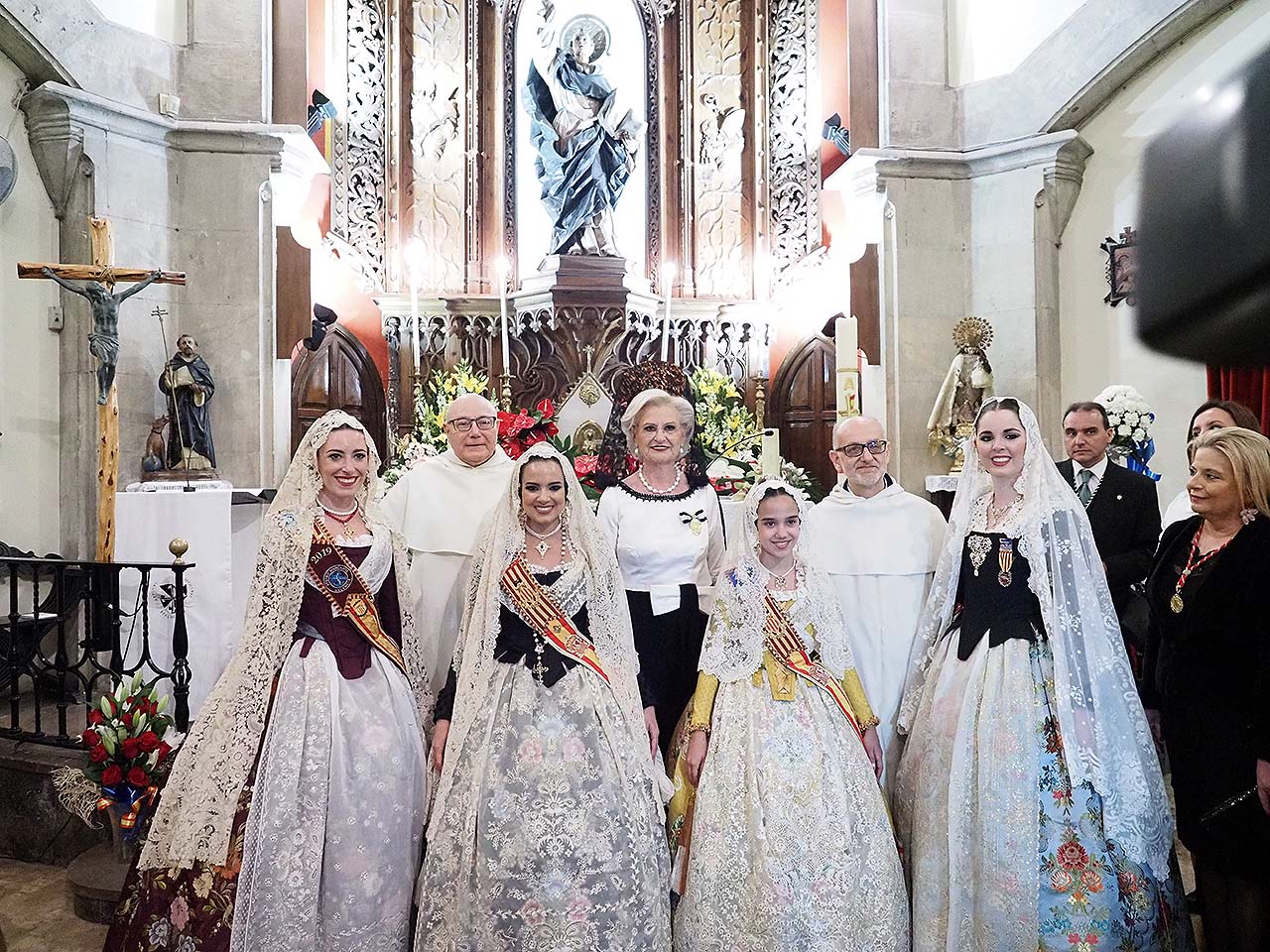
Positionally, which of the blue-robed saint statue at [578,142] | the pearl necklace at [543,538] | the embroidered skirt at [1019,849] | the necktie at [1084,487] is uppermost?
the blue-robed saint statue at [578,142]

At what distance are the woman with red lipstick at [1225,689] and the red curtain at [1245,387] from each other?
10.7ft

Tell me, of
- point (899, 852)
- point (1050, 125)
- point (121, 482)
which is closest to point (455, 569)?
point (899, 852)

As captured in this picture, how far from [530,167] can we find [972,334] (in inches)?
165

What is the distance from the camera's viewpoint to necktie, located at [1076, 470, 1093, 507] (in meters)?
4.29

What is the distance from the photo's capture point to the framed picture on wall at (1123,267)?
22.3ft

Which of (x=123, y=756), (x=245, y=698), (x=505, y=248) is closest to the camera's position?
(x=245, y=698)

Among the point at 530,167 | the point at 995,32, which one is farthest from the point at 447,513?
the point at 995,32

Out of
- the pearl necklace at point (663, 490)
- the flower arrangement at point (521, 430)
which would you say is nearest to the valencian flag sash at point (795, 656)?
Answer: the pearl necklace at point (663, 490)

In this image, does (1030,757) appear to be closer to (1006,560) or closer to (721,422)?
(1006,560)

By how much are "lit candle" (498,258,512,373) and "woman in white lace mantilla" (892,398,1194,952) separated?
3885mm

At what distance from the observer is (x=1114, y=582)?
412 centimetres

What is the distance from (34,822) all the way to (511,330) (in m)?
4.88

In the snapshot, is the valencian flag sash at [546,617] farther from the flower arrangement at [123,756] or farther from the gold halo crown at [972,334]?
the gold halo crown at [972,334]

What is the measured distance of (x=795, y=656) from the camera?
135 inches
